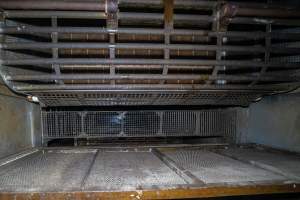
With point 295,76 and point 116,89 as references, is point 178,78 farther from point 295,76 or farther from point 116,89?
point 295,76

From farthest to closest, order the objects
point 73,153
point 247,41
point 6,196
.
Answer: point 73,153, point 247,41, point 6,196

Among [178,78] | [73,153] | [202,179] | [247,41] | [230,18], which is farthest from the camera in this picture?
[73,153]

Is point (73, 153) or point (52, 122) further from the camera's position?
point (52, 122)

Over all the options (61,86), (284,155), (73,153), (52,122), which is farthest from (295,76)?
(52,122)

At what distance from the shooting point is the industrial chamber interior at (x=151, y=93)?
4.14ft

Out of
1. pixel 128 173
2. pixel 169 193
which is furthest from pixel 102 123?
pixel 169 193

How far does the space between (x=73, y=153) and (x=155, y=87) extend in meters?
0.90

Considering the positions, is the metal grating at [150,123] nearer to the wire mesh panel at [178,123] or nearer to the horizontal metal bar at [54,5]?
the wire mesh panel at [178,123]

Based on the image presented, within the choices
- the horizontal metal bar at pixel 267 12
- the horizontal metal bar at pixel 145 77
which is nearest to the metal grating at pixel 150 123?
the horizontal metal bar at pixel 145 77

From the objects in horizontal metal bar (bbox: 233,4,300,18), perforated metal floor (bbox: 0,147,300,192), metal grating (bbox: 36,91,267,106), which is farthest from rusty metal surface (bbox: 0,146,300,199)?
horizontal metal bar (bbox: 233,4,300,18)

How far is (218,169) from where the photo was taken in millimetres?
1447

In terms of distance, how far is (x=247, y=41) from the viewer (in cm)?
176

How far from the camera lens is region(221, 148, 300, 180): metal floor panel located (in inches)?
55.8

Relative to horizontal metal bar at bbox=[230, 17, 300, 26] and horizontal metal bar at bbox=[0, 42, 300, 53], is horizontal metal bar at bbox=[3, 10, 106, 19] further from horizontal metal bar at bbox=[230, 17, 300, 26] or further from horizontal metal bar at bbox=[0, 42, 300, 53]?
horizontal metal bar at bbox=[230, 17, 300, 26]
